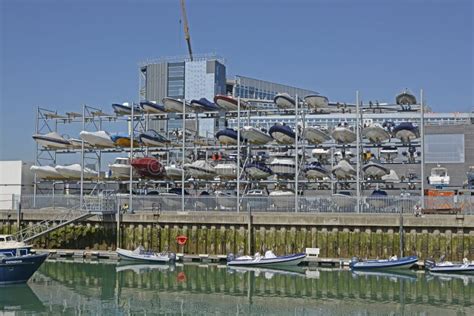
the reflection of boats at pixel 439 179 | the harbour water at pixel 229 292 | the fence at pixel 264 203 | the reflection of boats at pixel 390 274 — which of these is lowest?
the harbour water at pixel 229 292

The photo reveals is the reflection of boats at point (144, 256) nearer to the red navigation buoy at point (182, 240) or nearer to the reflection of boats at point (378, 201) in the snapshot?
the red navigation buoy at point (182, 240)

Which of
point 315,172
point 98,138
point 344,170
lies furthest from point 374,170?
point 98,138

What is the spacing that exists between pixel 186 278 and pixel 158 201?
1143 cm

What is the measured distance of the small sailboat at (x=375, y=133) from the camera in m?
54.8

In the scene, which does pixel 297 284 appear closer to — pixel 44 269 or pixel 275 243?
pixel 275 243

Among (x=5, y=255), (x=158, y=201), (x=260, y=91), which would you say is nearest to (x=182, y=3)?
(x=260, y=91)

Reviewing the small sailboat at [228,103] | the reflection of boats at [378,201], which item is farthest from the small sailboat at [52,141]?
the reflection of boats at [378,201]

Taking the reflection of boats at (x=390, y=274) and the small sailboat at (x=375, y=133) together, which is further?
the small sailboat at (x=375, y=133)

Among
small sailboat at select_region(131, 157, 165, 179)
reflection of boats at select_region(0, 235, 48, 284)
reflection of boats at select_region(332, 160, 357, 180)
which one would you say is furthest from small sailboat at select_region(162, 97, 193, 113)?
reflection of boats at select_region(0, 235, 48, 284)

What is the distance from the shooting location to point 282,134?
185 ft

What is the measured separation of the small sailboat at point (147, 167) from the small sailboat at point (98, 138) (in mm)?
5401

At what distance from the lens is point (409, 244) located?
43.9 m

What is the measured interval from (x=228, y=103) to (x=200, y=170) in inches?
262

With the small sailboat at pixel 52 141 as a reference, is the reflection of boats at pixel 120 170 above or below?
below
